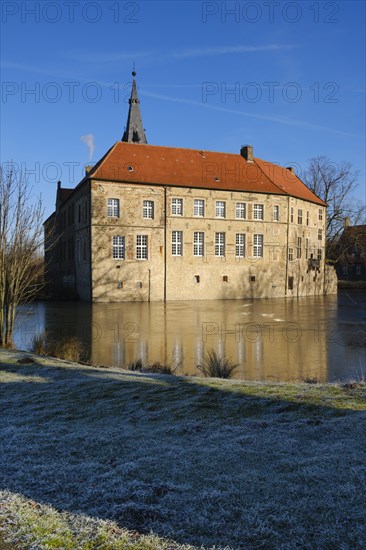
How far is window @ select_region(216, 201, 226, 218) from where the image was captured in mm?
40594

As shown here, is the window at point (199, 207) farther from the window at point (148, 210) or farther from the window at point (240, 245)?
the window at point (240, 245)

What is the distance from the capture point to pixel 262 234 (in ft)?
139

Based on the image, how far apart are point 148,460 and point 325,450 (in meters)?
1.63

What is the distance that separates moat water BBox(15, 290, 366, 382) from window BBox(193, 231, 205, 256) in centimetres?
1321

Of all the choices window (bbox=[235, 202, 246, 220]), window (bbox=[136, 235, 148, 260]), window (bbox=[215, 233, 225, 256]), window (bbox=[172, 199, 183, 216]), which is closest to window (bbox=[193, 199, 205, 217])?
window (bbox=[172, 199, 183, 216])

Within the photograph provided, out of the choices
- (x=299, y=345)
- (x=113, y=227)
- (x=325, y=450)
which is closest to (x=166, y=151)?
(x=113, y=227)

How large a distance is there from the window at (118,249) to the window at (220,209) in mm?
8783

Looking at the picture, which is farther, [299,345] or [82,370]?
[299,345]

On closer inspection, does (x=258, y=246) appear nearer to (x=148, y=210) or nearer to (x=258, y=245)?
(x=258, y=245)

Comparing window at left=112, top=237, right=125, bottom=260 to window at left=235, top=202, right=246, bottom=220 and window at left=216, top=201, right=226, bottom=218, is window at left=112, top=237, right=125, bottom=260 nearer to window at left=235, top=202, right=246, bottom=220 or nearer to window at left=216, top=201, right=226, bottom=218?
window at left=216, top=201, right=226, bottom=218

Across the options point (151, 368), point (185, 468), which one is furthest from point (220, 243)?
point (185, 468)

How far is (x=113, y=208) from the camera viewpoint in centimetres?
3716

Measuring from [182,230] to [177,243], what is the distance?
45.6 inches

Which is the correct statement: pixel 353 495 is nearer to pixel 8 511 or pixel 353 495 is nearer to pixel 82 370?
pixel 8 511
